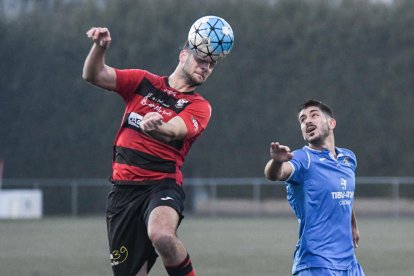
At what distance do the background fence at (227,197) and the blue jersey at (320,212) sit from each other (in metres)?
25.5

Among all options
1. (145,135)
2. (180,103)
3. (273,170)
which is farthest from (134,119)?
(273,170)

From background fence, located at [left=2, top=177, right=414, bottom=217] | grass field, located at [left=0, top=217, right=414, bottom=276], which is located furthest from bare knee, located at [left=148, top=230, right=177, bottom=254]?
background fence, located at [left=2, top=177, right=414, bottom=217]

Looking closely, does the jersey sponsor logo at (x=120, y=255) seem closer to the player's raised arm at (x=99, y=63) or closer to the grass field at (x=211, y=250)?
the player's raised arm at (x=99, y=63)

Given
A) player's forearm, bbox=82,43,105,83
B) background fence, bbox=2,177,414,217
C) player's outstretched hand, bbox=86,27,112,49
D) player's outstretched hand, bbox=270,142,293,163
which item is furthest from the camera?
background fence, bbox=2,177,414,217

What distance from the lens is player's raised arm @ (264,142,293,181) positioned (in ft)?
22.6

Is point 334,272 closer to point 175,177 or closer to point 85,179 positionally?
point 175,177

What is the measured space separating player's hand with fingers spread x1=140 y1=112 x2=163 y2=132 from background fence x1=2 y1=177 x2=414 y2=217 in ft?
86.4

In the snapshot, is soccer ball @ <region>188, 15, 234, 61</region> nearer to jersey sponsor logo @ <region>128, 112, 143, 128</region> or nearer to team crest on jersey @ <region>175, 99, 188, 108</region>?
team crest on jersey @ <region>175, 99, 188, 108</region>

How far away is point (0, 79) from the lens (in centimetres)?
3662

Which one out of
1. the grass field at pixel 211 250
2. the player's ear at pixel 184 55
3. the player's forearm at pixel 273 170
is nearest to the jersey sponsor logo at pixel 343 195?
the player's forearm at pixel 273 170

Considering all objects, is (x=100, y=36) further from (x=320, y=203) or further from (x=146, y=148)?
(x=320, y=203)

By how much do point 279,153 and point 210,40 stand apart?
116cm

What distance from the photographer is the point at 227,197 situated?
1341 inches

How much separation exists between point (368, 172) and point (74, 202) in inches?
387
